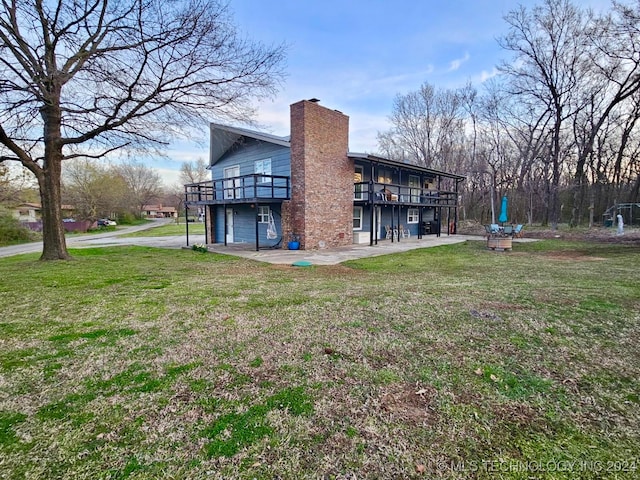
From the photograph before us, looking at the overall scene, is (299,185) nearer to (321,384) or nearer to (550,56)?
(321,384)

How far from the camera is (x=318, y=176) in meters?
12.9

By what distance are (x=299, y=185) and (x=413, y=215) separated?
10.8m

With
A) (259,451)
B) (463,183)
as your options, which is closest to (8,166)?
(259,451)

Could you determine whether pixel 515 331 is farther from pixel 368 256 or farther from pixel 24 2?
pixel 24 2

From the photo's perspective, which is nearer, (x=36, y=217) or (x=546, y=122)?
(x=546, y=122)

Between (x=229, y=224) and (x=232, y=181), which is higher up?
(x=232, y=181)

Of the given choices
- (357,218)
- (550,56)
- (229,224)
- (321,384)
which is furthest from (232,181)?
(550,56)

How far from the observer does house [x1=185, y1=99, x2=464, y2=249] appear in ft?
40.9

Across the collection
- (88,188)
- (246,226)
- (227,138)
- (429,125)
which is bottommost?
(246,226)

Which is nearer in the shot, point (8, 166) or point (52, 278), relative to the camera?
point (52, 278)

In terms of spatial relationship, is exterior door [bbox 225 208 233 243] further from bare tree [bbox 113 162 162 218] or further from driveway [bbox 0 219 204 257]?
bare tree [bbox 113 162 162 218]

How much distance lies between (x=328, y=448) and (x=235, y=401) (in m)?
0.85

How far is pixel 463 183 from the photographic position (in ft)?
104

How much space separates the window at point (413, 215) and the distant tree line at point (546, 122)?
8598 millimetres
